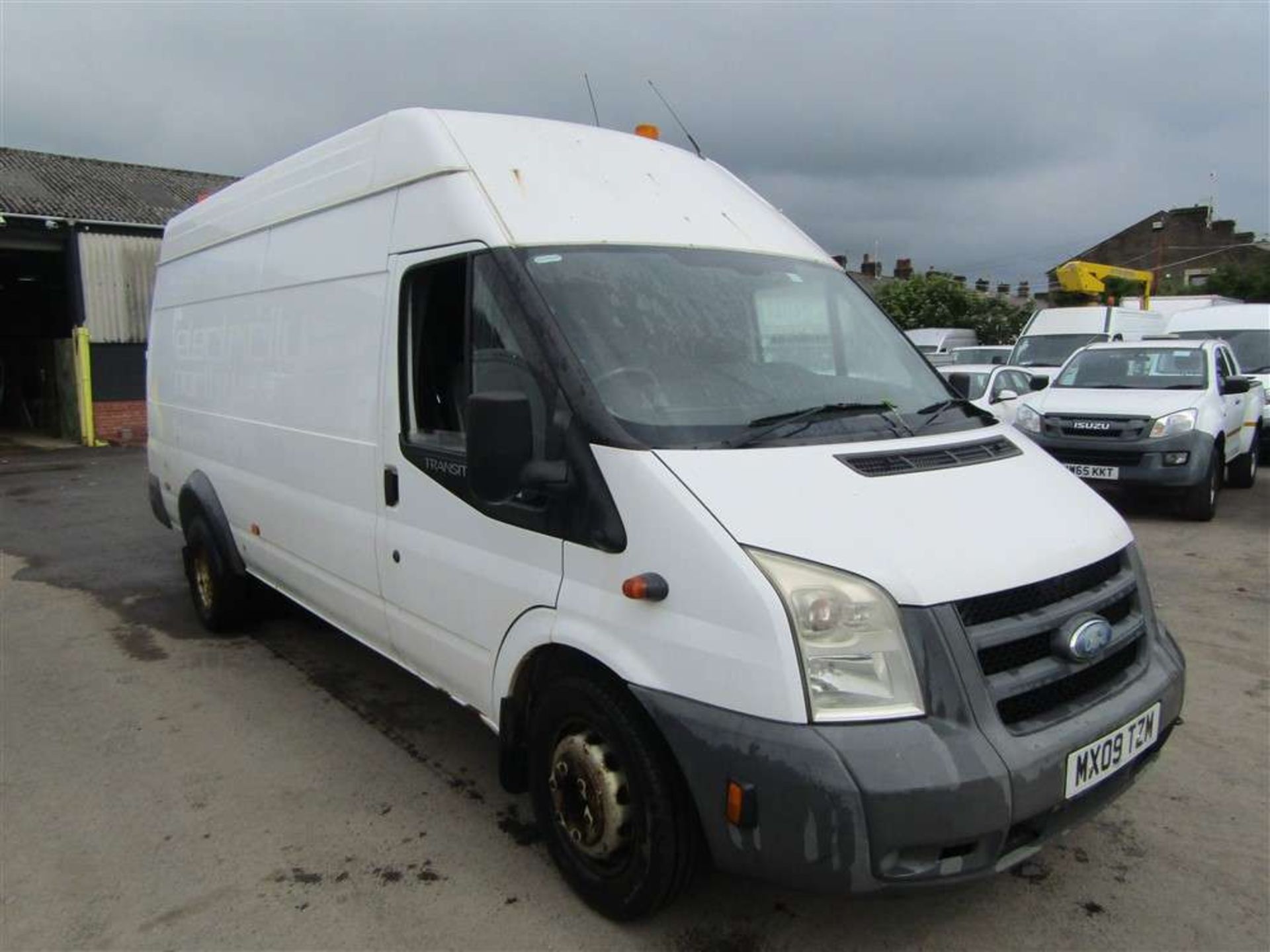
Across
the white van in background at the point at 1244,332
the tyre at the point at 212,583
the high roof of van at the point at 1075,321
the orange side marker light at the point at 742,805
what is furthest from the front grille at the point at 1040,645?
the high roof of van at the point at 1075,321

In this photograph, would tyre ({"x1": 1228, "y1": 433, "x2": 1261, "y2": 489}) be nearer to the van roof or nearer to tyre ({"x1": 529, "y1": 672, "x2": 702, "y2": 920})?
the van roof

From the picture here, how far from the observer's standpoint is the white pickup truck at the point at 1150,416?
8805 millimetres

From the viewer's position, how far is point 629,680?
252 cm

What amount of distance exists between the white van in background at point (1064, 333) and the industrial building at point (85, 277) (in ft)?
53.0

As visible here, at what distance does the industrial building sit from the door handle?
675 inches

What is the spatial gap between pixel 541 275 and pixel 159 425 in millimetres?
4763

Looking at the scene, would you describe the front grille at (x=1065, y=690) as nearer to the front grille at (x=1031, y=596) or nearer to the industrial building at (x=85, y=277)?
the front grille at (x=1031, y=596)

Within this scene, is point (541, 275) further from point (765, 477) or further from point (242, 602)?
point (242, 602)

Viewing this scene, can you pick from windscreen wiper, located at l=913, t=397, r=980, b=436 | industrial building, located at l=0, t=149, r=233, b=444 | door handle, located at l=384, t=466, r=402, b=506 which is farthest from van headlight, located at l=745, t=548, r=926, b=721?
industrial building, located at l=0, t=149, r=233, b=444

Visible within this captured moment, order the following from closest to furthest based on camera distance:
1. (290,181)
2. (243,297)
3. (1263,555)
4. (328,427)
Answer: (328,427) < (290,181) < (243,297) < (1263,555)

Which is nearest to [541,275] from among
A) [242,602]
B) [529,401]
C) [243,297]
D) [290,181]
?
[529,401]

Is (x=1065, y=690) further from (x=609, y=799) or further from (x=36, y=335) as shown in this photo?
(x=36, y=335)

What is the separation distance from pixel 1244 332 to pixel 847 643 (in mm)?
15325

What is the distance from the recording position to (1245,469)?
11133mm
